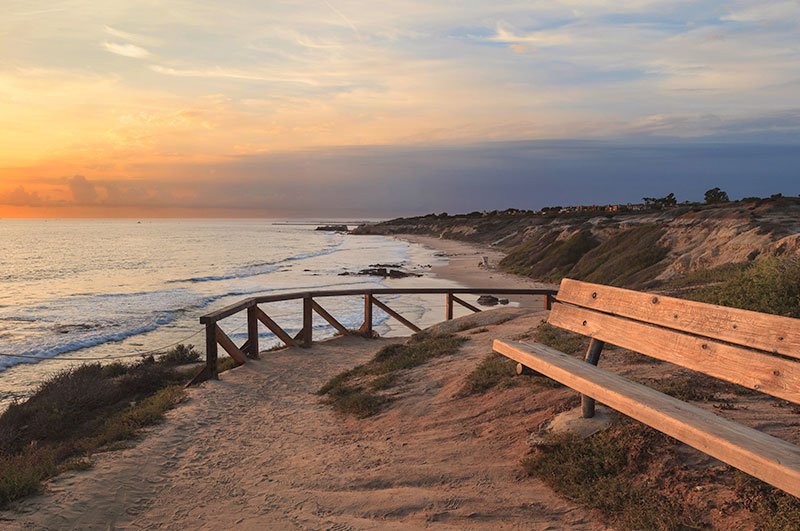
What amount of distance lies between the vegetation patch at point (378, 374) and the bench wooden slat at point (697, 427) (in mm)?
2851

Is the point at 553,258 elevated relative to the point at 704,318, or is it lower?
lower

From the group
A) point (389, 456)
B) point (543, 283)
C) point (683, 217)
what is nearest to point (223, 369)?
point (389, 456)

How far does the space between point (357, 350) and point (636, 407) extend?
768 centimetres

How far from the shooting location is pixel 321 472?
4449 millimetres

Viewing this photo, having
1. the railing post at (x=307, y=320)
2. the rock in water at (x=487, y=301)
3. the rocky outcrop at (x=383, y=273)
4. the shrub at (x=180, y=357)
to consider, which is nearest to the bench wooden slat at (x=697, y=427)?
the railing post at (x=307, y=320)

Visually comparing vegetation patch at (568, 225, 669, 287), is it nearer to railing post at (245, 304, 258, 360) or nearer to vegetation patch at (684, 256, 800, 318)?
vegetation patch at (684, 256, 800, 318)

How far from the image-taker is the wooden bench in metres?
2.51

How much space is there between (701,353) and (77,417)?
26.9ft

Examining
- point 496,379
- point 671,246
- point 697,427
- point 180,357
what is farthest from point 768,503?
point 671,246

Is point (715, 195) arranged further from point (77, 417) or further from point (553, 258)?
point (77, 417)

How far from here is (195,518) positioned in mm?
3793

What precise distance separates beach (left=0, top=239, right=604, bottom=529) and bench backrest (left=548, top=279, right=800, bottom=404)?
102cm

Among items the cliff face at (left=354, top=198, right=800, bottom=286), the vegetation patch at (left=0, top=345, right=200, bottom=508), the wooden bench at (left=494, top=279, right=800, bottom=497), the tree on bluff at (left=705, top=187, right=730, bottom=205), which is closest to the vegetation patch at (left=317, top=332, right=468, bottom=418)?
the vegetation patch at (left=0, top=345, right=200, bottom=508)

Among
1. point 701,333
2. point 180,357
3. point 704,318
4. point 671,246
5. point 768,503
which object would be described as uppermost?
point 704,318
